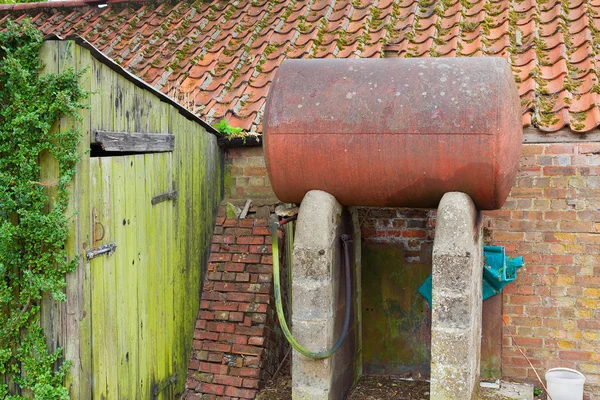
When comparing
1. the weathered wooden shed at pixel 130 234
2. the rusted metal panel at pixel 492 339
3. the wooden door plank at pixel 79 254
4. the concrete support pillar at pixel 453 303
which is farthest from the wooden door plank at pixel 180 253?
the rusted metal panel at pixel 492 339

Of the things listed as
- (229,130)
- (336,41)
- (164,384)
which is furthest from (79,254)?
(336,41)

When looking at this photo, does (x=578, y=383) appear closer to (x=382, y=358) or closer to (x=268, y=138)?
(x=382, y=358)

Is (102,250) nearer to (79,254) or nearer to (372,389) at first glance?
(79,254)

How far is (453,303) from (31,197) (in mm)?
2518

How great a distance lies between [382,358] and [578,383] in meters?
1.54

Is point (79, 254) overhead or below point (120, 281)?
overhead

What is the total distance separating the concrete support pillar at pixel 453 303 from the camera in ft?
13.4

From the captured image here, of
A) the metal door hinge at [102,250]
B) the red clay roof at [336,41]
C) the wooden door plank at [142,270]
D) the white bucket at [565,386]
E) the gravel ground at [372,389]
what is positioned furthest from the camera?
the red clay roof at [336,41]

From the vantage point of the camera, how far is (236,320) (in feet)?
17.5

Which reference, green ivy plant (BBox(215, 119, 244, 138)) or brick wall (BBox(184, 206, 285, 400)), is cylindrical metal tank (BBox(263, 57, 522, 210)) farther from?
green ivy plant (BBox(215, 119, 244, 138))

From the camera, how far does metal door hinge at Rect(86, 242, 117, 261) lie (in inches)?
155

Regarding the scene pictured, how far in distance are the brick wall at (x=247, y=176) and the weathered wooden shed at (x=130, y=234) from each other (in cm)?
20

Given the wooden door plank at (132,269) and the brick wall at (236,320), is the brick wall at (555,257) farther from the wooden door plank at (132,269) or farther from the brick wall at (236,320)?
the wooden door plank at (132,269)

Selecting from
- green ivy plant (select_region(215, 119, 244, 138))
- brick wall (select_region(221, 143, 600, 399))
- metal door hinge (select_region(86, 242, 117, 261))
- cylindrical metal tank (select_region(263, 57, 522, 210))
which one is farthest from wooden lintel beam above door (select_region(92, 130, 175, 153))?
brick wall (select_region(221, 143, 600, 399))
